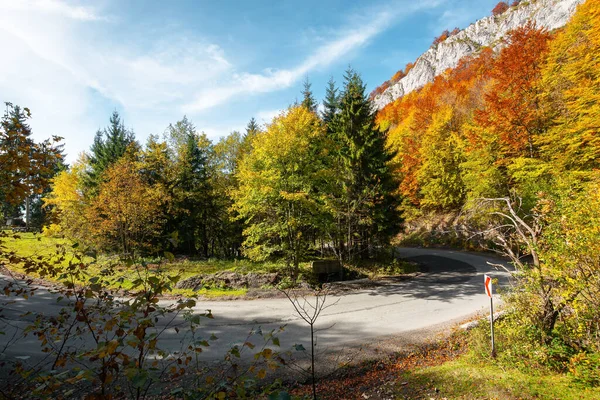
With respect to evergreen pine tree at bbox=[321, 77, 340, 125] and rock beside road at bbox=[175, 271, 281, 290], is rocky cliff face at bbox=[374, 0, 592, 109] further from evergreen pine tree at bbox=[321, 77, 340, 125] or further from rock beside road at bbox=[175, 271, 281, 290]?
rock beside road at bbox=[175, 271, 281, 290]

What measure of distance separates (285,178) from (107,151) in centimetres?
2163

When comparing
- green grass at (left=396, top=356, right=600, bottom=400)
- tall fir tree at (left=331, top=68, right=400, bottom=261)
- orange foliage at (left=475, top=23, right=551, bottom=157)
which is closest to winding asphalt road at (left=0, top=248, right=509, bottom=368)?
green grass at (left=396, top=356, right=600, bottom=400)

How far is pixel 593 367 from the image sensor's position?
492cm

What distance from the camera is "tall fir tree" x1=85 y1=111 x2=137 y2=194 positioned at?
25.6 m

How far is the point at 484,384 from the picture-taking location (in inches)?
206

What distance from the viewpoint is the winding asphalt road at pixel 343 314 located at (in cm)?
820

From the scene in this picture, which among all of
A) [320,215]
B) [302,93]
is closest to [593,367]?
[320,215]

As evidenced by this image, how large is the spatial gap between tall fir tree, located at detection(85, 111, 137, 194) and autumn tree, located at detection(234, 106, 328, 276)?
1721 centimetres

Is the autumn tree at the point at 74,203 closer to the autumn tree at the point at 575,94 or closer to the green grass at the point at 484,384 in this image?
the green grass at the point at 484,384

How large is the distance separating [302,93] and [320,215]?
14458 mm

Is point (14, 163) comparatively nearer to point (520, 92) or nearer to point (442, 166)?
point (520, 92)

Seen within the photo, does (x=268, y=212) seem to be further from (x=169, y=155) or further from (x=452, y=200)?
(x=452, y=200)

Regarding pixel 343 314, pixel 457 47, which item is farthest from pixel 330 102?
pixel 457 47

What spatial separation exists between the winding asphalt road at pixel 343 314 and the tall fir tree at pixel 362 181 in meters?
4.11
